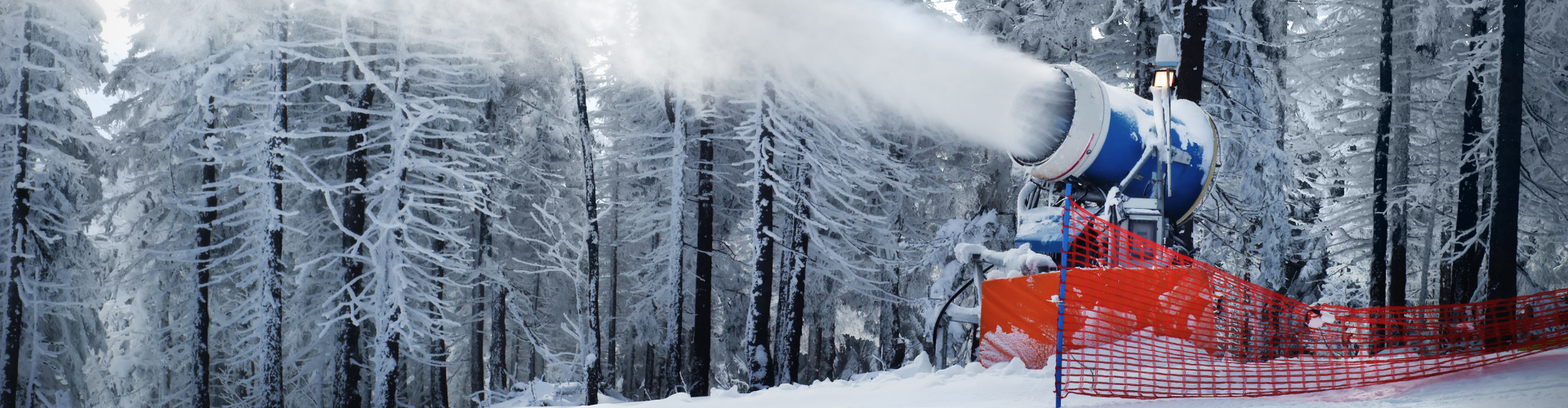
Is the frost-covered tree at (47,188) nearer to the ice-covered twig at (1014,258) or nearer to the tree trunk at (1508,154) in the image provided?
the ice-covered twig at (1014,258)

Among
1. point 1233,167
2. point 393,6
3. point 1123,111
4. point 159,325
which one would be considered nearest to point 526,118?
point 393,6

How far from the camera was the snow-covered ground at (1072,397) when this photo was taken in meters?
5.53

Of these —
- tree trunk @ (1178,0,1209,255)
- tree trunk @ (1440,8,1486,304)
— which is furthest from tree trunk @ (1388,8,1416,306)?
tree trunk @ (1178,0,1209,255)

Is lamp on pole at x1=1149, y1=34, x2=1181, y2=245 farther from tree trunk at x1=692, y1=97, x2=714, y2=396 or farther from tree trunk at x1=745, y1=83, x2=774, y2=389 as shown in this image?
tree trunk at x1=692, y1=97, x2=714, y2=396

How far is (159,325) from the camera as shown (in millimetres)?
20984

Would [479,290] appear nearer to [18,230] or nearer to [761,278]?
[18,230]

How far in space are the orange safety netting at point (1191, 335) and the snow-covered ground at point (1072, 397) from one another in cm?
21

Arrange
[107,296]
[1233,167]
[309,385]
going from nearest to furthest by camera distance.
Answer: [1233,167] → [107,296] → [309,385]

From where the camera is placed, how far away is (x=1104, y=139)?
324 inches

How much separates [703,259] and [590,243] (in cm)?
318

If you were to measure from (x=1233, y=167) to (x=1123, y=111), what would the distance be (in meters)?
6.79

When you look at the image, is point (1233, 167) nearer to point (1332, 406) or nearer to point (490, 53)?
point (1332, 406)

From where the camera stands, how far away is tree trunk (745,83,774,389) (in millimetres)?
15961

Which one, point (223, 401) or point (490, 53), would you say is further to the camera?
point (223, 401)
